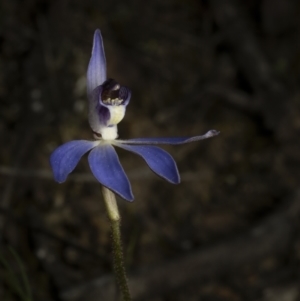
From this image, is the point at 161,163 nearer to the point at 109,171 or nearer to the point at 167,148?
the point at 109,171

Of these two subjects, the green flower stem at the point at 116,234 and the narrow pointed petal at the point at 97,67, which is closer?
the green flower stem at the point at 116,234

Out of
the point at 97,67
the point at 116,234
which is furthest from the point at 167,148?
the point at 116,234

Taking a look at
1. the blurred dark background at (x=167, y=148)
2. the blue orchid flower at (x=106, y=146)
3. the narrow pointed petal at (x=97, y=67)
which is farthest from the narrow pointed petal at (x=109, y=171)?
the blurred dark background at (x=167, y=148)

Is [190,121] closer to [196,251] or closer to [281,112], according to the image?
[281,112]

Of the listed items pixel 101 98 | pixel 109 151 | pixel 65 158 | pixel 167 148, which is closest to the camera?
pixel 65 158

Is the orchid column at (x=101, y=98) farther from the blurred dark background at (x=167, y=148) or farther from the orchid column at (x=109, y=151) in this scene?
the blurred dark background at (x=167, y=148)

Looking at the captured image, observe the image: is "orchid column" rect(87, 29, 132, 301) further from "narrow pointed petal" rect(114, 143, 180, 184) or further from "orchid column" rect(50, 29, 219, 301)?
"narrow pointed petal" rect(114, 143, 180, 184)
